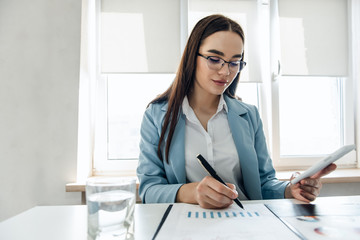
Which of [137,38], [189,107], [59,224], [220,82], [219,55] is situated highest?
[137,38]

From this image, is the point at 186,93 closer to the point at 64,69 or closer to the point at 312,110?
the point at 64,69

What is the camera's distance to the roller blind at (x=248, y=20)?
6.57 feet

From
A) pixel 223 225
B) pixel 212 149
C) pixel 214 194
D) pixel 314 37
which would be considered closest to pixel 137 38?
pixel 212 149

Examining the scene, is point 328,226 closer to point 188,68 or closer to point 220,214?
point 220,214

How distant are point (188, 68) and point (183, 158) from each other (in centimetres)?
42

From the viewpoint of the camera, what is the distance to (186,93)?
1.26 metres

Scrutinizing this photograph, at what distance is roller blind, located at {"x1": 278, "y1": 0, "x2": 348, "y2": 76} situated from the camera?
6.61 ft

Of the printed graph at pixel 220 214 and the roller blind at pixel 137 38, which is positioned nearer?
the printed graph at pixel 220 214

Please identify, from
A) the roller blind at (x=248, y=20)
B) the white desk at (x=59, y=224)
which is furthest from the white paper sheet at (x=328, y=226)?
the roller blind at (x=248, y=20)

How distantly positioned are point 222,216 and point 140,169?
0.53m

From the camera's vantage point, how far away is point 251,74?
2025 millimetres

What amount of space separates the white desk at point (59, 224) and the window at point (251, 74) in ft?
4.11

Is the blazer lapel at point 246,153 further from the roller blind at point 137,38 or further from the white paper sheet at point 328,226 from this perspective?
the roller blind at point 137,38

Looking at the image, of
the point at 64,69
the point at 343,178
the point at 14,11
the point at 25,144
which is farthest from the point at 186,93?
the point at 14,11
